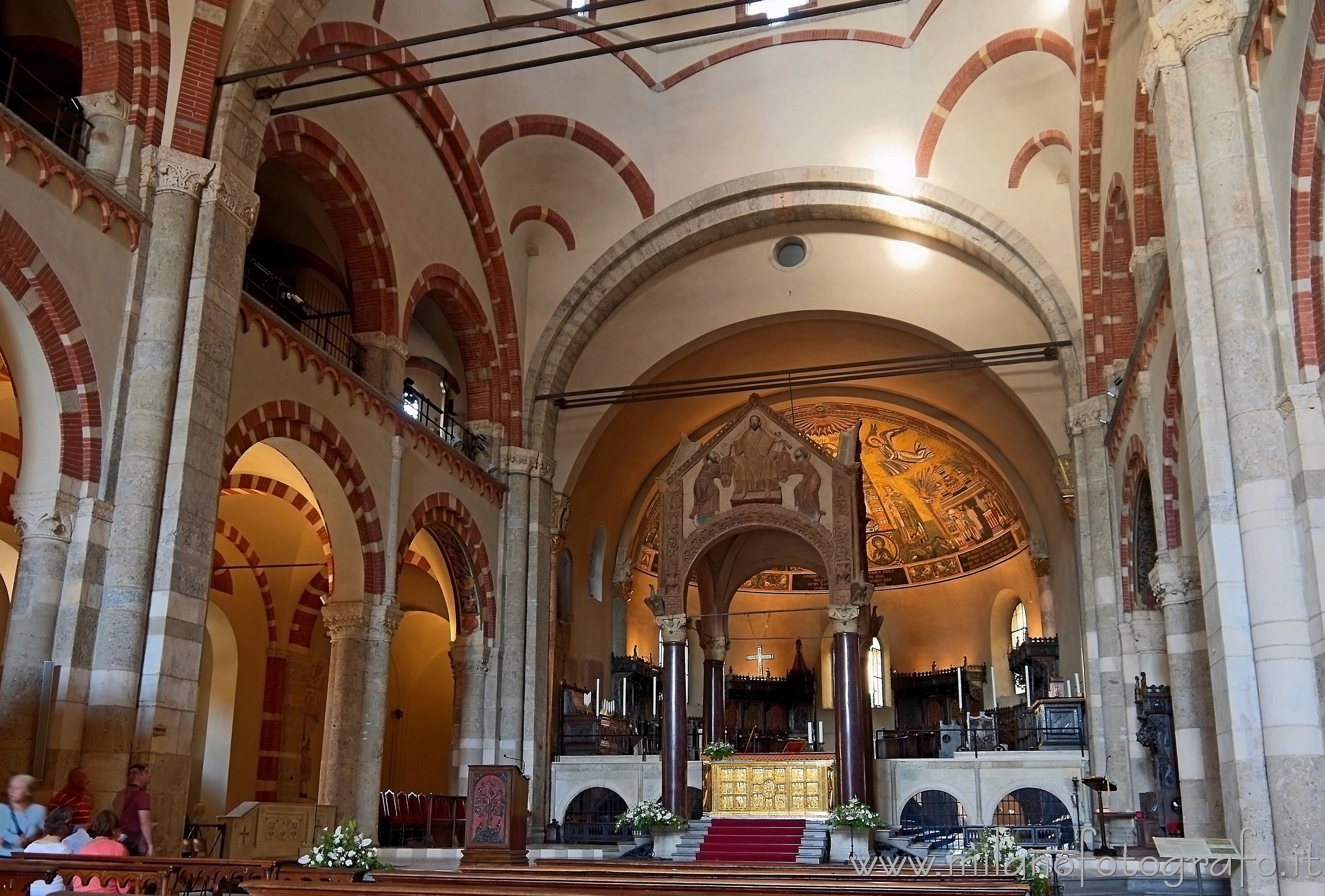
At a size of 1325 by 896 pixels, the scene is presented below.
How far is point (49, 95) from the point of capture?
14461 millimetres

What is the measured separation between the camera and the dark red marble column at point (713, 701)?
19375 millimetres

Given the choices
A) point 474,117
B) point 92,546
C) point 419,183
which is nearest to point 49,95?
point 419,183

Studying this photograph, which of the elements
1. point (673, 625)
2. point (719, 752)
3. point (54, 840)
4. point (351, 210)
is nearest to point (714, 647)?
point (673, 625)

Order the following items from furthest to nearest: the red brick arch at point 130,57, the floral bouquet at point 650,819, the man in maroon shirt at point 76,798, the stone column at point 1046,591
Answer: the stone column at point 1046,591
the floral bouquet at point 650,819
the red brick arch at point 130,57
the man in maroon shirt at point 76,798

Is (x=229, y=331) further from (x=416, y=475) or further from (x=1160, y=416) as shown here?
(x=1160, y=416)

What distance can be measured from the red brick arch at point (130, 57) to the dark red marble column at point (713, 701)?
12.2 meters

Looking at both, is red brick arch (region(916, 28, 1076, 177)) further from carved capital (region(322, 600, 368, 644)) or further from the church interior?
carved capital (region(322, 600, 368, 644))

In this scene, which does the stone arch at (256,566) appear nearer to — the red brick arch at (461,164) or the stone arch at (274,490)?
the stone arch at (274,490)

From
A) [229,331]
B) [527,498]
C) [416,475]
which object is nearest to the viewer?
[229,331]

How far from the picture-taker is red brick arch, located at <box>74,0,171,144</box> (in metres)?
11.3

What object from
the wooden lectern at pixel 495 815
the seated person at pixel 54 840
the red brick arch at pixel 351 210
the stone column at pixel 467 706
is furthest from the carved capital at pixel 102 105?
the stone column at pixel 467 706

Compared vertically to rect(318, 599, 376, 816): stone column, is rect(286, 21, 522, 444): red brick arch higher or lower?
higher

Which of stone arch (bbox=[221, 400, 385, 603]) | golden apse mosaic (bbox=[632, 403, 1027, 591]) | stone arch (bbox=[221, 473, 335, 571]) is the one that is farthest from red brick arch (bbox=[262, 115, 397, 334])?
golden apse mosaic (bbox=[632, 403, 1027, 591])

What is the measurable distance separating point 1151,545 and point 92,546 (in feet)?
39.1
